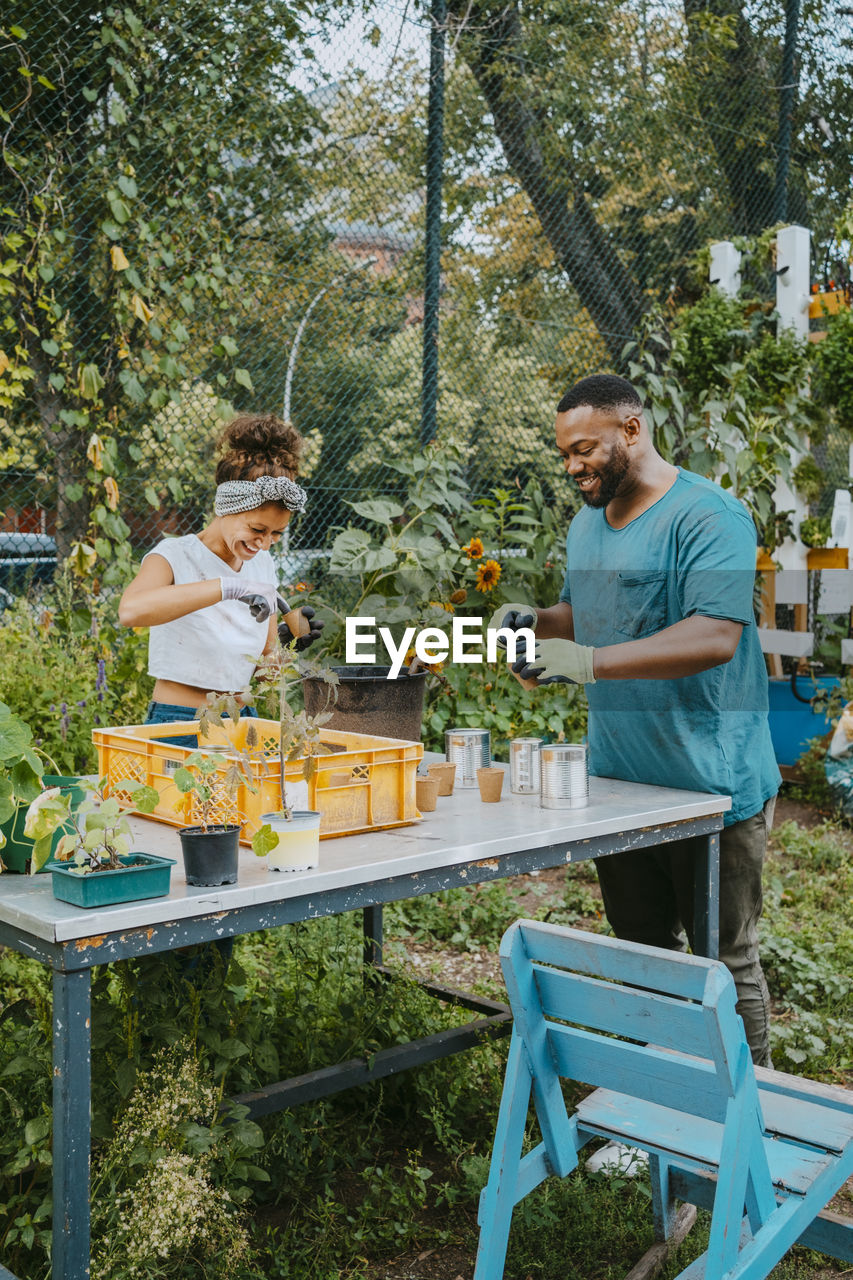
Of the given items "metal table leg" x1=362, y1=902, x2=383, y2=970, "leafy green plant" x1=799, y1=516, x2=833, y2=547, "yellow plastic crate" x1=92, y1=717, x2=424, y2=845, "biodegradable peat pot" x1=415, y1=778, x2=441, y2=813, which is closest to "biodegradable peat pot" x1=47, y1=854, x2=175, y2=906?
"yellow plastic crate" x1=92, y1=717, x2=424, y2=845

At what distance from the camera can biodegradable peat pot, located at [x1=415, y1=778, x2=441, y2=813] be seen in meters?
2.38

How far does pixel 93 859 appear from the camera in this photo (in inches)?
66.2

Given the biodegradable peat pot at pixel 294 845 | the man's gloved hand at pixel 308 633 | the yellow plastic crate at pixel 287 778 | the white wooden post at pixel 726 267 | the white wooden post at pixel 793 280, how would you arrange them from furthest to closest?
the white wooden post at pixel 726 267 < the white wooden post at pixel 793 280 < the man's gloved hand at pixel 308 633 < the yellow plastic crate at pixel 287 778 < the biodegradable peat pot at pixel 294 845

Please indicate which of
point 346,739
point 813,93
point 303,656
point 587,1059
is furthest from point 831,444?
point 587,1059

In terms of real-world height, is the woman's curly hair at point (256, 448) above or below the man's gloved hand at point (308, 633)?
above

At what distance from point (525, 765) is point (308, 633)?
25.8 inches

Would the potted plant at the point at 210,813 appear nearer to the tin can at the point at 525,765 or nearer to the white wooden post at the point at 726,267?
the tin can at the point at 525,765

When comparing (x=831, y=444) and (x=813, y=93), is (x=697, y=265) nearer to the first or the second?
(x=831, y=444)

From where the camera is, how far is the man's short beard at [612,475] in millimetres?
2676

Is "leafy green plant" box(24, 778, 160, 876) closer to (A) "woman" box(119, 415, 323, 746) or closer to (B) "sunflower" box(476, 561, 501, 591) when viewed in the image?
(A) "woman" box(119, 415, 323, 746)

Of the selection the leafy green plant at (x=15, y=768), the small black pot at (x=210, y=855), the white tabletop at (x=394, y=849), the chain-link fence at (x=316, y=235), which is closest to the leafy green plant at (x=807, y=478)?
the chain-link fence at (x=316, y=235)

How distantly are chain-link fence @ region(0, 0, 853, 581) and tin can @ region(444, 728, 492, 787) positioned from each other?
233cm

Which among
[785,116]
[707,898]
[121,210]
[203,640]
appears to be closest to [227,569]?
[203,640]

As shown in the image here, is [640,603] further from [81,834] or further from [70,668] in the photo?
[70,668]
